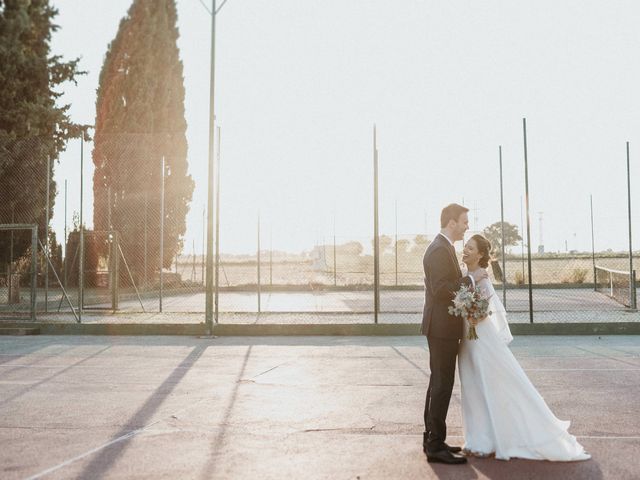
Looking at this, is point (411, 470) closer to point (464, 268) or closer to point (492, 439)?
point (492, 439)

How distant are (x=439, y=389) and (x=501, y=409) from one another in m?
0.49

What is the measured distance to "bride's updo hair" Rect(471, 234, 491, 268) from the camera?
216 inches

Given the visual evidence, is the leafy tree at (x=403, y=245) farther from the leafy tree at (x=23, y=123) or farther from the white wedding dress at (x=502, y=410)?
the white wedding dress at (x=502, y=410)

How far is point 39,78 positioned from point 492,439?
2161cm

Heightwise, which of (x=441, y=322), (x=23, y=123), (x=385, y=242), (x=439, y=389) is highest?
(x=23, y=123)

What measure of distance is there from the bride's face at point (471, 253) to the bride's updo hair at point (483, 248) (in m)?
0.03

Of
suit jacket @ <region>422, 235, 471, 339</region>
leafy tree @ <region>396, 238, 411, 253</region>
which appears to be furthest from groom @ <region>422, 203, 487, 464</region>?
leafy tree @ <region>396, 238, 411, 253</region>

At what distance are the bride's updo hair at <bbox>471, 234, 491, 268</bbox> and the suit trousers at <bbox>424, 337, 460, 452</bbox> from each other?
722mm

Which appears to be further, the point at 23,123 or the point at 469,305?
the point at 23,123

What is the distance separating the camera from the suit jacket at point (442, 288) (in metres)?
5.21

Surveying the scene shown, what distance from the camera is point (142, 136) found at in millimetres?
31375

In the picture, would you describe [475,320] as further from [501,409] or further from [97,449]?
[97,449]

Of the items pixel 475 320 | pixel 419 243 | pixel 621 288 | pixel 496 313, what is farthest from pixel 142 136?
pixel 475 320

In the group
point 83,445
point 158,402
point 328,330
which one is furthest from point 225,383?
point 328,330
